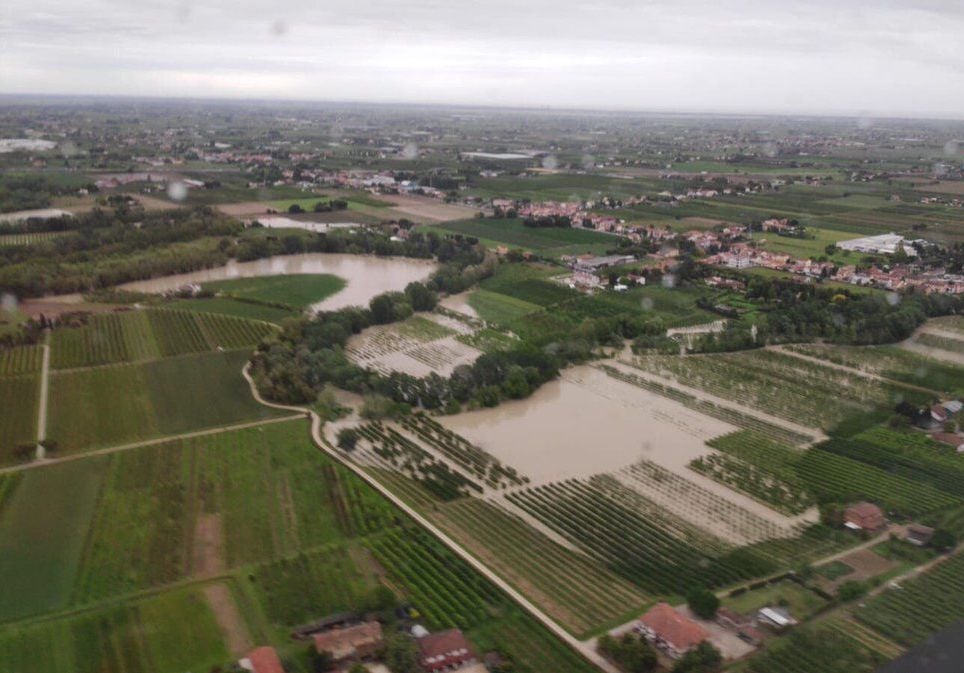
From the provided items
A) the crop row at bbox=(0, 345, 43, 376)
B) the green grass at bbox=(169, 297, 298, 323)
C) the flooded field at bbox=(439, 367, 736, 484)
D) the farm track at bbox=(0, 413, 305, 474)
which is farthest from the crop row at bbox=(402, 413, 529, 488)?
the crop row at bbox=(0, 345, 43, 376)

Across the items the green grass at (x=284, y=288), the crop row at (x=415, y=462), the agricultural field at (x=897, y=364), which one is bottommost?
the crop row at (x=415, y=462)

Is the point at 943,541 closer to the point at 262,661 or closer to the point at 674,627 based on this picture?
the point at 674,627

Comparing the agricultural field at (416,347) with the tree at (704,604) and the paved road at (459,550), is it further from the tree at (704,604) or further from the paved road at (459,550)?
the tree at (704,604)

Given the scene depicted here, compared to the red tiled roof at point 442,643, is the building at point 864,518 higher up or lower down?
higher up

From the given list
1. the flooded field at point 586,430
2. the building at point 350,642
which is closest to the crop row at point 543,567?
the flooded field at point 586,430

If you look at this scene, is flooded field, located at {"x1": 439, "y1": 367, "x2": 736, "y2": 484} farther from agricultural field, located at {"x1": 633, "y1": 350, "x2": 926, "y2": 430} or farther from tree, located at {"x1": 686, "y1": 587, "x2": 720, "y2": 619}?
tree, located at {"x1": 686, "y1": 587, "x2": 720, "y2": 619}
